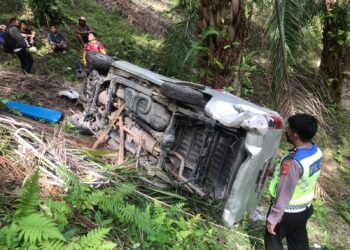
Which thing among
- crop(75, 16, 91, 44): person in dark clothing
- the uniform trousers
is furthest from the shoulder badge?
crop(75, 16, 91, 44): person in dark clothing

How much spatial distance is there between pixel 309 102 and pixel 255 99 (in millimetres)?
4931

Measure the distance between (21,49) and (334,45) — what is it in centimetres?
723

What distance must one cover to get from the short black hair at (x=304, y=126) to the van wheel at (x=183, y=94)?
1237 mm

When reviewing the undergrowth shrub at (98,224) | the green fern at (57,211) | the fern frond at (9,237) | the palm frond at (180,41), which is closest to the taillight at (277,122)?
the undergrowth shrub at (98,224)

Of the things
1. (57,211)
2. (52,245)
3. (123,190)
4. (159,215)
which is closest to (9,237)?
(52,245)

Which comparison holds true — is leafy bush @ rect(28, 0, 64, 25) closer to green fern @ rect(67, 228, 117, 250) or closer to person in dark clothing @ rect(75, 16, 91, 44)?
person in dark clothing @ rect(75, 16, 91, 44)

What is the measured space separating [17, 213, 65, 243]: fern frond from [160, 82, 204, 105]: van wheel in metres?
2.05

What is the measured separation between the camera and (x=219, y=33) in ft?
18.5

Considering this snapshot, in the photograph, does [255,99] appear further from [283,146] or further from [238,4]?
[238,4]

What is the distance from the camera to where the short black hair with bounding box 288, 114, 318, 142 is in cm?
315

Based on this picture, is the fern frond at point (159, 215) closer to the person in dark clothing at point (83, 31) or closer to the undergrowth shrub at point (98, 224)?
the undergrowth shrub at point (98, 224)

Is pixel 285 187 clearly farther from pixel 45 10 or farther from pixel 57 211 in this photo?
pixel 45 10

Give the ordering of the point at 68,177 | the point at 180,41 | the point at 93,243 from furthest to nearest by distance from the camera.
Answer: the point at 180,41 < the point at 68,177 < the point at 93,243

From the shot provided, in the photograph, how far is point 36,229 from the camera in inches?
101
